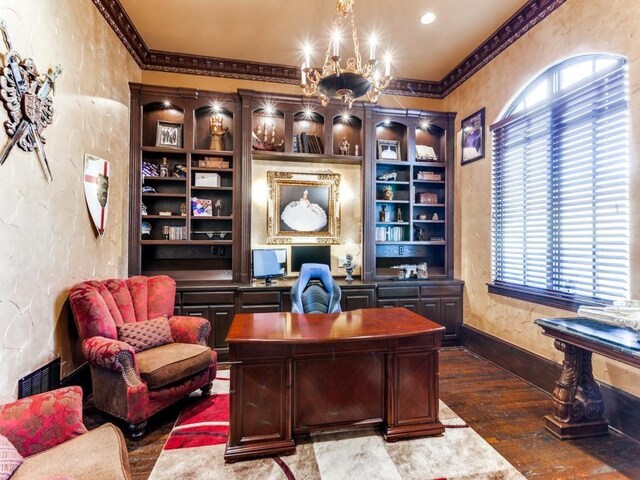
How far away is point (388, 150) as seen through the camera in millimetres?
4480

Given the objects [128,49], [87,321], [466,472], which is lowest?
[466,472]

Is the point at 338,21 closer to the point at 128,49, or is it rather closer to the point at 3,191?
the point at 128,49

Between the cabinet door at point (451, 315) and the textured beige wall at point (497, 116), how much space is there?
109mm

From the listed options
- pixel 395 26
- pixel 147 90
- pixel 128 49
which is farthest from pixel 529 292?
pixel 128 49

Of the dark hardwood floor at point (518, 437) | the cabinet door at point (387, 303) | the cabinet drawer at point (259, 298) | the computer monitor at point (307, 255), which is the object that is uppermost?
the computer monitor at point (307, 255)

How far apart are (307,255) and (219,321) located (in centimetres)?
139

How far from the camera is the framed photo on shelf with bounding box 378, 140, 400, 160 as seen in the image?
4449mm

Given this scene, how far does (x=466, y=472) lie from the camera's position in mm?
1913

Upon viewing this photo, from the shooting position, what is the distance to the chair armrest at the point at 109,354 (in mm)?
2197

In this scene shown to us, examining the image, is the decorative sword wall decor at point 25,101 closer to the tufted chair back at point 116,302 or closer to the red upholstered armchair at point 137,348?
the tufted chair back at point 116,302

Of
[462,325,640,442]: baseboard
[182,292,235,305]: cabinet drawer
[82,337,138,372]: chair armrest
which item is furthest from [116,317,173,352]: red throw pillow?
[462,325,640,442]: baseboard

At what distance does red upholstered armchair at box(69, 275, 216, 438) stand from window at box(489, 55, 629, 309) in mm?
3219

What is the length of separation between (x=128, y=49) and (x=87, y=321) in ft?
10.1

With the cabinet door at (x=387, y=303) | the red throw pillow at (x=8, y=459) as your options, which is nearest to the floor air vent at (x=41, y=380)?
the red throw pillow at (x=8, y=459)
